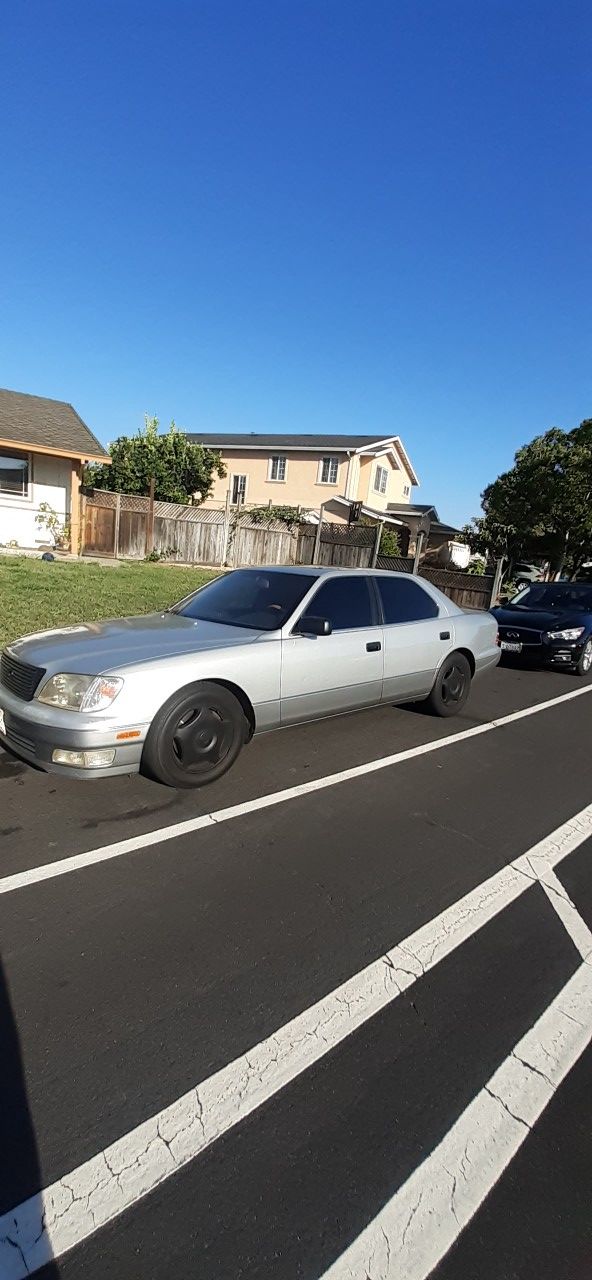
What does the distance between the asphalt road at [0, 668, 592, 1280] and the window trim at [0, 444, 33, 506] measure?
14566mm

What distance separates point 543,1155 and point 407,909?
1.14 meters

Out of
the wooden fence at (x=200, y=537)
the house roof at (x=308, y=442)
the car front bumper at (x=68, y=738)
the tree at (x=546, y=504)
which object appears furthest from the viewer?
the house roof at (x=308, y=442)

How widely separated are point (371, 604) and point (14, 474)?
1468cm

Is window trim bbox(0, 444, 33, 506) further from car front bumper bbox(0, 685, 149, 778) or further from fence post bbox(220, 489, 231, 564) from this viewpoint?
car front bumper bbox(0, 685, 149, 778)

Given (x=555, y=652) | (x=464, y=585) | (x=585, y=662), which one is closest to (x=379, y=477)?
(x=464, y=585)

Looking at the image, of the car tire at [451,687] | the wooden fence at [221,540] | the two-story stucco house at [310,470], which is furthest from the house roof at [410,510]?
the car tire at [451,687]

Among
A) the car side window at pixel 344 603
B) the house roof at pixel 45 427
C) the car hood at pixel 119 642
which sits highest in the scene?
the house roof at pixel 45 427

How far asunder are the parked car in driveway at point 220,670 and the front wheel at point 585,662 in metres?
3.92

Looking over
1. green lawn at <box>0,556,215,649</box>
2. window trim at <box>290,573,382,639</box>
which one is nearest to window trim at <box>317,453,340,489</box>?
green lawn at <box>0,556,215,649</box>

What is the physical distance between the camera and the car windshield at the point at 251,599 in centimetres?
453

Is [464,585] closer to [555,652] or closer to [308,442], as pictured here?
[555,652]

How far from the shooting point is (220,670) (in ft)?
12.6

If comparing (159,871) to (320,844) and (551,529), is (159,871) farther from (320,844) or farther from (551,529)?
(551,529)

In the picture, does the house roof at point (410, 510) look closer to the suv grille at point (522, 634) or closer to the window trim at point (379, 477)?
the window trim at point (379, 477)
